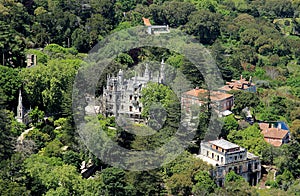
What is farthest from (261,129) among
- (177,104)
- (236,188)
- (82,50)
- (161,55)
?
(82,50)

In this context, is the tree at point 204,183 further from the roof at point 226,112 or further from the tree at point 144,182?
the roof at point 226,112

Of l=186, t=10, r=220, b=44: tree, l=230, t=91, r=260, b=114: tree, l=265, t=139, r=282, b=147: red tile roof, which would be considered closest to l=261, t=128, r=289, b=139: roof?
l=265, t=139, r=282, b=147: red tile roof

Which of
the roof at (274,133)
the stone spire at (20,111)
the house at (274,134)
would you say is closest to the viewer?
the stone spire at (20,111)

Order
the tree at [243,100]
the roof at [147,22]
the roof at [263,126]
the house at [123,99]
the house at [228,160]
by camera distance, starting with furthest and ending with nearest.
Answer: the roof at [147,22]
the tree at [243,100]
the roof at [263,126]
the house at [123,99]
the house at [228,160]

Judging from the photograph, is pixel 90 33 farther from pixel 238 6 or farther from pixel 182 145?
pixel 238 6

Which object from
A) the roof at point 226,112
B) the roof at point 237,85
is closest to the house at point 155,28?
the roof at point 237,85
